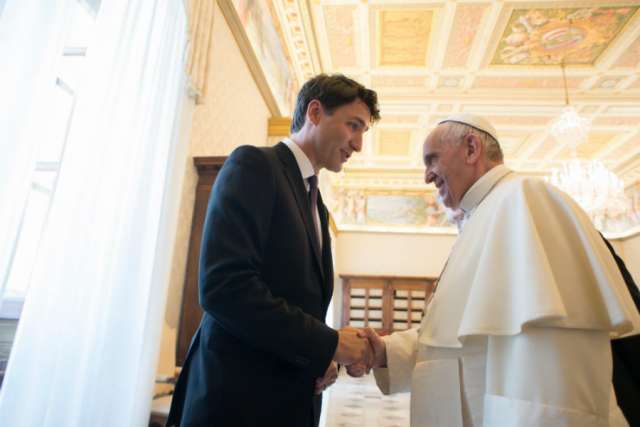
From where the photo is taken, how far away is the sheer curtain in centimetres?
174

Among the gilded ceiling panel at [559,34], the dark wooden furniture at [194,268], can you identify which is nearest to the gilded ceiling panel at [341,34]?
the gilded ceiling panel at [559,34]

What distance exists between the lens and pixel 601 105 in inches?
349

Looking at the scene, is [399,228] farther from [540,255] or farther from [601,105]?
[540,255]

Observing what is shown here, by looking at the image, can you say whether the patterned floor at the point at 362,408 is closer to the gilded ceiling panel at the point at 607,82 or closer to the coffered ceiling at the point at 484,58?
the coffered ceiling at the point at 484,58

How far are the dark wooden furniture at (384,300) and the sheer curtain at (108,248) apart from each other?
1075 centimetres

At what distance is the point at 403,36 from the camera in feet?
23.3

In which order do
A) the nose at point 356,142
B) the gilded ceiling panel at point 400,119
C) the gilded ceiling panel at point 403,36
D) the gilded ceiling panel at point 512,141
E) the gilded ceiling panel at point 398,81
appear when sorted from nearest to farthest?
the nose at point 356,142 → the gilded ceiling panel at point 403,36 → the gilded ceiling panel at point 398,81 → the gilded ceiling panel at point 400,119 → the gilded ceiling panel at point 512,141

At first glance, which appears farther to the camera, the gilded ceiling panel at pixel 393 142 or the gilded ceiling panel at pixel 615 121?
the gilded ceiling panel at pixel 393 142

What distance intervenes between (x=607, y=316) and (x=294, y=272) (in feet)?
3.54

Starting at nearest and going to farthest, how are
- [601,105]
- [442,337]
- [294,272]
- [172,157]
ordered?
1. [294,272]
2. [442,337]
3. [172,157]
4. [601,105]

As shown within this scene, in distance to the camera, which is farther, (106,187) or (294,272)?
(106,187)

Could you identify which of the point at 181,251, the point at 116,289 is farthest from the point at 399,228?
the point at 116,289

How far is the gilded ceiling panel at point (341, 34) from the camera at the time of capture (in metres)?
6.64

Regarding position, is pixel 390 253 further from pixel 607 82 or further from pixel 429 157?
pixel 429 157
